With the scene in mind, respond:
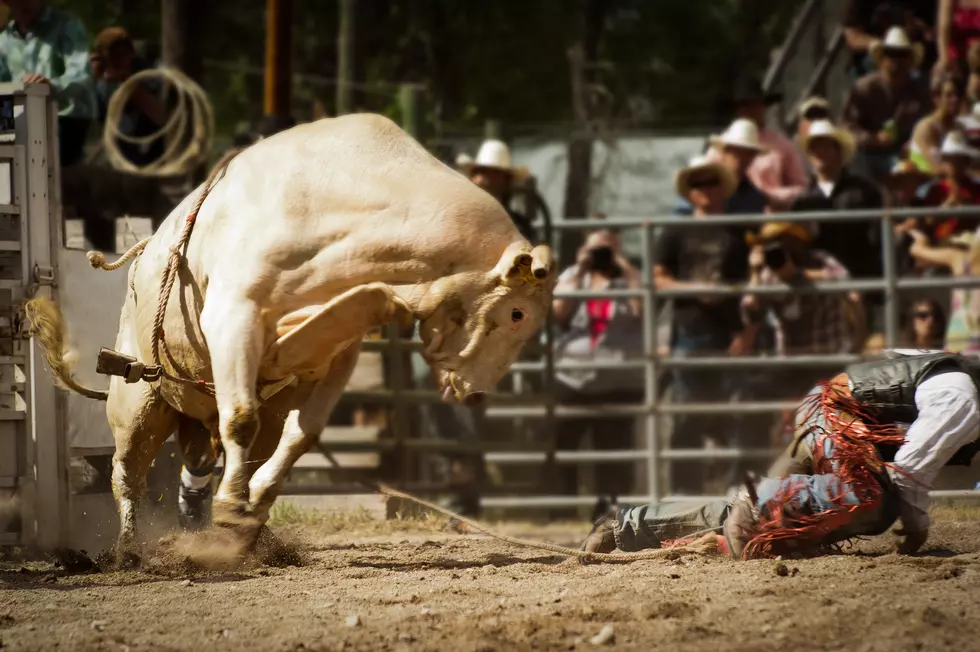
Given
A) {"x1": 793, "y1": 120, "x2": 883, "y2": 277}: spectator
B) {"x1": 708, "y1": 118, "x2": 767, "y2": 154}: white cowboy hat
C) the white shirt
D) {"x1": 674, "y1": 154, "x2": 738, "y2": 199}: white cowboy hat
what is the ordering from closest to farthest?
1. the white shirt
2. {"x1": 793, "y1": 120, "x2": 883, "y2": 277}: spectator
3. {"x1": 674, "y1": 154, "x2": 738, "y2": 199}: white cowboy hat
4. {"x1": 708, "y1": 118, "x2": 767, "y2": 154}: white cowboy hat

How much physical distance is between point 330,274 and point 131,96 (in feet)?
16.0

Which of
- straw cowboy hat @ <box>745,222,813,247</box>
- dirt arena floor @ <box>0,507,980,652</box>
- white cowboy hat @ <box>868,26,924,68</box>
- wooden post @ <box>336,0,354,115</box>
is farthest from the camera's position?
wooden post @ <box>336,0,354,115</box>

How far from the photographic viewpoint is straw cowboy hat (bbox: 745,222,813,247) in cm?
921

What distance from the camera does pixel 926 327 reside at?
30.0 ft

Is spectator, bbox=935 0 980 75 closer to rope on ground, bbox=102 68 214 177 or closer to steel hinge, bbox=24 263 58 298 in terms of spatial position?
rope on ground, bbox=102 68 214 177

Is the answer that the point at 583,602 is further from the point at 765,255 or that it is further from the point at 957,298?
the point at 957,298

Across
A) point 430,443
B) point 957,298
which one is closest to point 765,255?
point 957,298

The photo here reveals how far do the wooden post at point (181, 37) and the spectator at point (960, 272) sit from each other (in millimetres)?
5910

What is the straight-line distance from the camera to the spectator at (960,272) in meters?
8.99

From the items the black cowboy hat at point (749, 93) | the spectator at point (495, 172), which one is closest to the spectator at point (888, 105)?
the black cowboy hat at point (749, 93)

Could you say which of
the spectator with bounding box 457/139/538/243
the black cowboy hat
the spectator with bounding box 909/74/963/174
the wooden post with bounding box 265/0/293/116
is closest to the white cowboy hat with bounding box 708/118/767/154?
the black cowboy hat

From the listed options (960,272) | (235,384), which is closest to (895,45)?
(960,272)

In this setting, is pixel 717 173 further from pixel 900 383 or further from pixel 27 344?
pixel 27 344

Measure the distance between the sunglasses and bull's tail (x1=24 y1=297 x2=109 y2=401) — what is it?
16.2 ft
